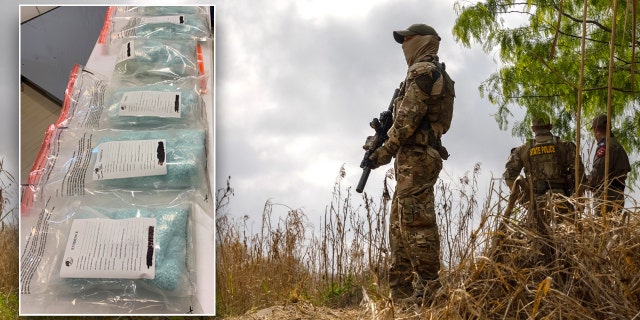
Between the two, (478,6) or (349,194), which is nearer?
(349,194)

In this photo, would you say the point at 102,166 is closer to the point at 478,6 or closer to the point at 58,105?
the point at 58,105

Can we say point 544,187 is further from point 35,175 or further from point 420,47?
point 35,175

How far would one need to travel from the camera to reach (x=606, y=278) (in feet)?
7.89

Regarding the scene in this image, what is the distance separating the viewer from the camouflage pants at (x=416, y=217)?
4004mm

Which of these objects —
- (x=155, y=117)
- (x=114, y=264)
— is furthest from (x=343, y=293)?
(x=114, y=264)

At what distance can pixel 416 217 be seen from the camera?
13.1 ft

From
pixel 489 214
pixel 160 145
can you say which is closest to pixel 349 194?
pixel 160 145

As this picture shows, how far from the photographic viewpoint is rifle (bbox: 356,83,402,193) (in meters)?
4.20

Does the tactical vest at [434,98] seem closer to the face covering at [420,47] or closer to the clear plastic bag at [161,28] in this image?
the face covering at [420,47]

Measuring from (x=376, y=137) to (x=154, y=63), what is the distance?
1.42 m

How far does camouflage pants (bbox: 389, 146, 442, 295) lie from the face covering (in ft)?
1.85

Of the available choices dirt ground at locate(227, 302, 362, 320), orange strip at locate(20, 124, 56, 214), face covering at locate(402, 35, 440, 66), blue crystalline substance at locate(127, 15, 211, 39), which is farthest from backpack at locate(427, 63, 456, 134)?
orange strip at locate(20, 124, 56, 214)

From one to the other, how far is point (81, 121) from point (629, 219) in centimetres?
281

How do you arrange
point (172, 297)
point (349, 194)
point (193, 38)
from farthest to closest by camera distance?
point (349, 194) → point (193, 38) → point (172, 297)
